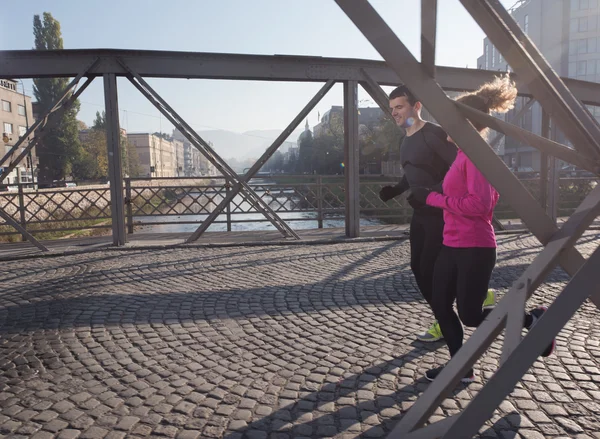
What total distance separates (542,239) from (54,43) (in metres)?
58.2

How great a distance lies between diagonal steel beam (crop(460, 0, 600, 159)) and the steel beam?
24.5 feet

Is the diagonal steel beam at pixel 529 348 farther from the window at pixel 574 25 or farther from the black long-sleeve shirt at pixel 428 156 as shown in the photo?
the window at pixel 574 25

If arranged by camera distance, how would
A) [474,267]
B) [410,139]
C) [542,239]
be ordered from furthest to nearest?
[410,139] < [474,267] < [542,239]

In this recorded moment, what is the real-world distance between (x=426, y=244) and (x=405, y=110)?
97cm

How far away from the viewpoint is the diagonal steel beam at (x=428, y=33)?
1.78 meters

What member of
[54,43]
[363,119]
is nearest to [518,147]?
[363,119]

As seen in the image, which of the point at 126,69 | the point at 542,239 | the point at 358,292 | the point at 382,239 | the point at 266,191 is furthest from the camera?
the point at 266,191

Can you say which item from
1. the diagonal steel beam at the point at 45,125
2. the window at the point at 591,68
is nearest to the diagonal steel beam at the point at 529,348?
the diagonal steel beam at the point at 45,125

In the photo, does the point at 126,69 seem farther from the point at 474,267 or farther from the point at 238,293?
the point at 474,267

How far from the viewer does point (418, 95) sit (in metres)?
1.78

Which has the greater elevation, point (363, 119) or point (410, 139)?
point (363, 119)

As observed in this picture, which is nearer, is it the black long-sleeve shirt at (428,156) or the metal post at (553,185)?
the black long-sleeve shirt at (428,156)

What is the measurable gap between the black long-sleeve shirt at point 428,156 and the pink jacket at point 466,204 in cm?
42

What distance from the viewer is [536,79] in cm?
165
